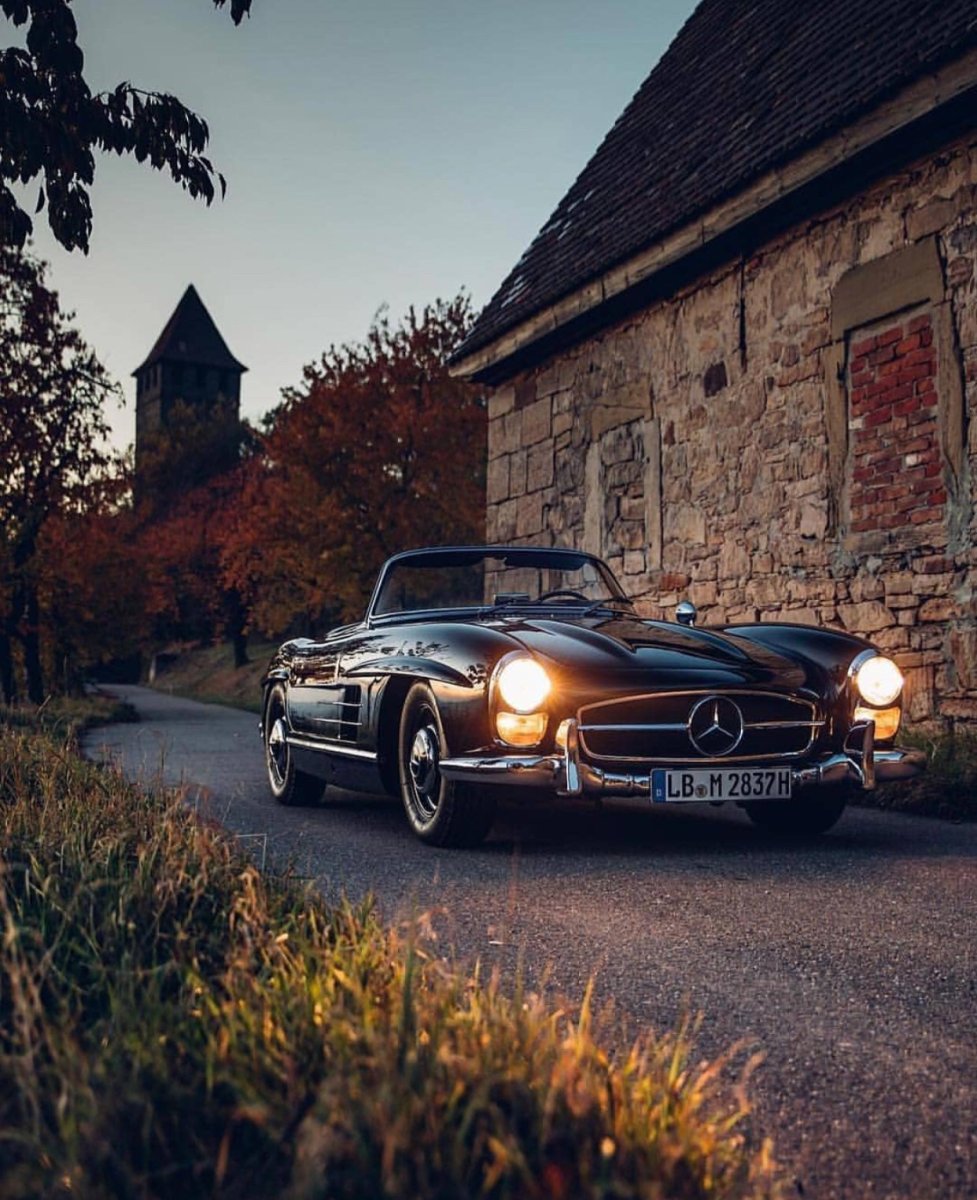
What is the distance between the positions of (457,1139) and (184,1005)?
0.76 metres

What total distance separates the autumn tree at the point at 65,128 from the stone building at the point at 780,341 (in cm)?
477

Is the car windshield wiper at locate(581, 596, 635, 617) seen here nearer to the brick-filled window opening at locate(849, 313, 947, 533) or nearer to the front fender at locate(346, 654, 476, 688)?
the front fender at locate(346, 654, 476, 688)

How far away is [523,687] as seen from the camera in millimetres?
4973

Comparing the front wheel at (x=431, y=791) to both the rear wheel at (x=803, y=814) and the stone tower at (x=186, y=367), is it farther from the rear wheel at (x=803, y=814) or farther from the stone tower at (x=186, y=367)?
the stone tower at (x=186, y=367)

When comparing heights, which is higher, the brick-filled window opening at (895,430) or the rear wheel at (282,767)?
the brick-filled window opening at (895,430)

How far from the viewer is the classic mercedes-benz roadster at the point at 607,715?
4.96m

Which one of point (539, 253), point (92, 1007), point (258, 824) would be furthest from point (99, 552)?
point (92, 1007)

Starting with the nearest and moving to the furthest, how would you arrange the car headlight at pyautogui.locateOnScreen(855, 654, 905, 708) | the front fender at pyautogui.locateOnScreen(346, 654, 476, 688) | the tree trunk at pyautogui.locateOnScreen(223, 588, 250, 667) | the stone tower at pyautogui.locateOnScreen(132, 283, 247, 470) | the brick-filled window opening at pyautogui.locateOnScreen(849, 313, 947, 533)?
the front fender at pyautogui.locateOnScreen(346, 654, 476, 688), the car headlight at pyautogui.locateOnScreen(855, 654, 905, 708), the brick-filled window opening at pyautogui.locateOnScreen(849, 313, 947, 533), the tree trunk at pyautogui.locateOnScreen(223, 588, 250, 667), the stone tower at pyautogui.locateOnScreen(132, 283, 247, 470)

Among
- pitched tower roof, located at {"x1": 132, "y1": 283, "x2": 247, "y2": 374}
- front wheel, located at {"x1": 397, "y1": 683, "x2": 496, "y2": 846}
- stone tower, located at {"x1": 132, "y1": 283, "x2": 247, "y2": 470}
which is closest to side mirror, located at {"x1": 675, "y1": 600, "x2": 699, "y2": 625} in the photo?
front wheel, located at {"x1": 397, "y1": 683, "x2": 496, "y2": 846}

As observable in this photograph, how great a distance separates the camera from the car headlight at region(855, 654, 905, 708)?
18.0 ft

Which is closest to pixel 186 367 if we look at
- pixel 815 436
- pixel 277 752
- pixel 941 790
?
pixel 815 436

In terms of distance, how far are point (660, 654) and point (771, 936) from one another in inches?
72.5

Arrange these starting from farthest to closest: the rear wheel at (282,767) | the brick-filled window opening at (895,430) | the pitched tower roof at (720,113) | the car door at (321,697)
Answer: the pitched tower roof at (720,113)
the brick-filled window opening at (895,430)
the rear wheel at (282,767)
the car door at (321,697)

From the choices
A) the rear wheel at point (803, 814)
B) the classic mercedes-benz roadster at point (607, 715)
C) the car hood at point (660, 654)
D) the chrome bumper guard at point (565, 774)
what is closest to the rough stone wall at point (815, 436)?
the rear wheel at point (803, 814)
